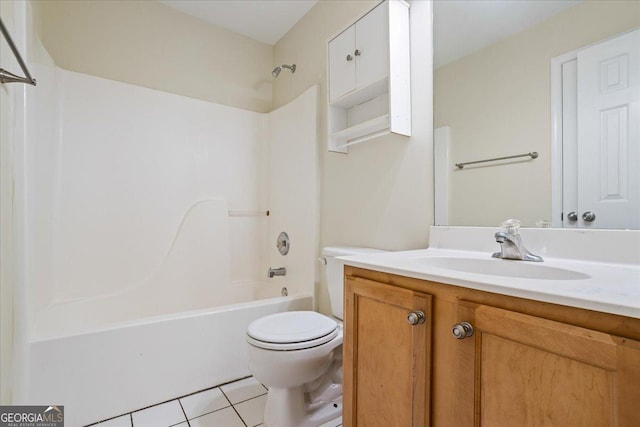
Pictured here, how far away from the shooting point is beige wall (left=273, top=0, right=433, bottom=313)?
1.37 metres

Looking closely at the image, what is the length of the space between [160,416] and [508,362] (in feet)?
4.92

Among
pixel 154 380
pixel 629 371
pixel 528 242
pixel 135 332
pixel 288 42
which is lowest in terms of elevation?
pixel 154 380

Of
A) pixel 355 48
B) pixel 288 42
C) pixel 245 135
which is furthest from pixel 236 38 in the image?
pixel 355 48

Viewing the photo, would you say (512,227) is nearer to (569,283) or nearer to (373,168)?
(569,283)

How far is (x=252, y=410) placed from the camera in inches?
55.7

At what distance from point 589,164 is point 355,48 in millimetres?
1105

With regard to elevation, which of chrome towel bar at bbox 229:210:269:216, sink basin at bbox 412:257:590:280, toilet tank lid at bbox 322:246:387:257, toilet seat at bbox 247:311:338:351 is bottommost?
toilet seat at bbox 247:311:338:351

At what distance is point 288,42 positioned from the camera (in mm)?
2436

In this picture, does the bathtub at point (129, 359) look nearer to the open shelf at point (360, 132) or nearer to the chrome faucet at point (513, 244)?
the open shelf at point (360, 132)

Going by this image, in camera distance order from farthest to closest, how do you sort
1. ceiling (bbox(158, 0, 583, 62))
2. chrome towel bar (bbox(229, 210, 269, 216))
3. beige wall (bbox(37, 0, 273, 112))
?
chrome towel bar (bbox(229, 210, 269, 216)), beige wall (bbox(37, 0, 273, 112)), ceiling (bbox(158, 0, 583, 62))

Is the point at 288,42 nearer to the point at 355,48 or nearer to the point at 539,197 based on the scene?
the point at 355,48

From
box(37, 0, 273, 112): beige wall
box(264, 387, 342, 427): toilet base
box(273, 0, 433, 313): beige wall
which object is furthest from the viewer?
box(37, 0, 273, 112): beige wall

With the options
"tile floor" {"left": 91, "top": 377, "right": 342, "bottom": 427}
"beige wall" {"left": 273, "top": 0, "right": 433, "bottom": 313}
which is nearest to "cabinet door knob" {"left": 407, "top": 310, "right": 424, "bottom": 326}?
"beige wall" {"left": 273, "top": 0, "right": 433, "bottom": 313}

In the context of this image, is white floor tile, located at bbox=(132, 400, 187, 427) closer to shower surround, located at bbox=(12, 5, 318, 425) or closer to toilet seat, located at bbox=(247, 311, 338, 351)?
shower surround, located at bbox=(12, 5, 318, 425)
